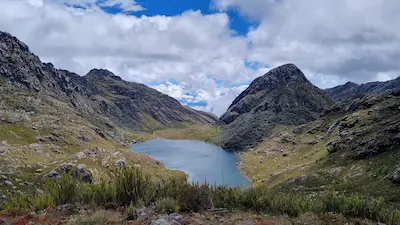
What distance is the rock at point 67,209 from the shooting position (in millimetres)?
15466

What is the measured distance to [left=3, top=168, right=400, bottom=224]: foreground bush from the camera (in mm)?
16562

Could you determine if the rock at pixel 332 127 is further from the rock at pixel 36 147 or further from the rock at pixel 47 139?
the rock at pixel 47 139

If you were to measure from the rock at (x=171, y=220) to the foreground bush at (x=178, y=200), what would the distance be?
1.17 meters

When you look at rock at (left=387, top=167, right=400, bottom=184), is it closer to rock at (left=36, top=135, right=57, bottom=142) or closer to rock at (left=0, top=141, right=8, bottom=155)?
rock at (left=0, top=141, right=8, bottom=155)

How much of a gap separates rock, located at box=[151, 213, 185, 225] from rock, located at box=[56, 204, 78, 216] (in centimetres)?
442

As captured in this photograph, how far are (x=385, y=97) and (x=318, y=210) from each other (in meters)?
115

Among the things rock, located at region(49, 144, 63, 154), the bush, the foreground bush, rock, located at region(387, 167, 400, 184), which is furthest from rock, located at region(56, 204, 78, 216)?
rock, located at region(49, 144, 63, 154)

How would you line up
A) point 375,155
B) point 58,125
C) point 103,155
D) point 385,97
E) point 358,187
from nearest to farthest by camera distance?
1. point 358,187
2. point 375,155
3. point 385,97
4. point 103,155
5. point 58,125

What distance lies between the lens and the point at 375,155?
245 feet

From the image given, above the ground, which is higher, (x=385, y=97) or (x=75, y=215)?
(x=385, y=97)

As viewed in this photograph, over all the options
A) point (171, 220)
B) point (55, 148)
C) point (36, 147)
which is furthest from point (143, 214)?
point (55, 148)

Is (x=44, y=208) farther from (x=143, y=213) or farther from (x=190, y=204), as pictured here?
(x=190, y=204)

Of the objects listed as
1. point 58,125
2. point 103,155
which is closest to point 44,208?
point 103,155

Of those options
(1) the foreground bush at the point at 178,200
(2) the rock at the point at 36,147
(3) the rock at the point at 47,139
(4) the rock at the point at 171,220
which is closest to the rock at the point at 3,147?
(2) the rock at the point at 36,147
